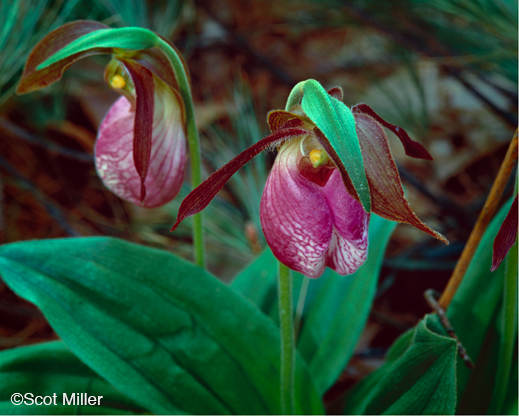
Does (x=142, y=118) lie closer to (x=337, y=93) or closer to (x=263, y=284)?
(x=337, y=93)

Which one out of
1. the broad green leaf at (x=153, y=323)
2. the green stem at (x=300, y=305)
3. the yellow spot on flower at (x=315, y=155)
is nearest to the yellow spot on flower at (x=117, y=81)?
the broad green leaf at (x=153, y=323)

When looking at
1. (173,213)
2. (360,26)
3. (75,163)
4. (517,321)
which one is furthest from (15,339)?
(360,26)

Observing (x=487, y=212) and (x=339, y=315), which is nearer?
(x=487, y=212)

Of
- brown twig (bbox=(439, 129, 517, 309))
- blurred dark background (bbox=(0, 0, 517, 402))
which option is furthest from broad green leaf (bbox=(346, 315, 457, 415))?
blurred dark background (bbox=(0, 0, 517, 402))

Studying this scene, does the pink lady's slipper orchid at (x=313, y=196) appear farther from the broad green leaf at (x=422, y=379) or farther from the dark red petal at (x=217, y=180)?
the broad green leaf at (x=422, y=379)

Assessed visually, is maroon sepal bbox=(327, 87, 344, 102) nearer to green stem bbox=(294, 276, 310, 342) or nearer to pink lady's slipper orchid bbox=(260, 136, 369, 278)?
pink lady's slipper orchid bbox=(260, 136, 369, 278)

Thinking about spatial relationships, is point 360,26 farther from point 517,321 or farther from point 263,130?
point 517,321

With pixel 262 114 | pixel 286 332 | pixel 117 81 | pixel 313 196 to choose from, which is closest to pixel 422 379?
pixel 286 332
